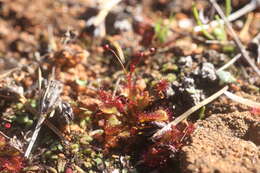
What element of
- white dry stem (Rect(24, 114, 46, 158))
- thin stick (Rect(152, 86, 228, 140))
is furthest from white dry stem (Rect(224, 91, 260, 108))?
white dry stem (Rect(24, 114, 46, 158))

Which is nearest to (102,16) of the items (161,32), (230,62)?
(161,32)

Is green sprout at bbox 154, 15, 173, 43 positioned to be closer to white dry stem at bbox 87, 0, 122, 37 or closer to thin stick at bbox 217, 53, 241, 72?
white dry stem at bbox 87, 0, 122, 37

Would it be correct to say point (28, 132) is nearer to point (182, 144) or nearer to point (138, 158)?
point (138, 158)

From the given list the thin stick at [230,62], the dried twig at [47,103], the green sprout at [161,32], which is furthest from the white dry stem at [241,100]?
the dried twig at [47,103]

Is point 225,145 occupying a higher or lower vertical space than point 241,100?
lower

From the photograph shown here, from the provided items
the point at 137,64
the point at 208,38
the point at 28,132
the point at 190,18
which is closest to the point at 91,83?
the point at 137,64

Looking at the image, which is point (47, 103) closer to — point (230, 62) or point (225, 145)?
point (225, 145)

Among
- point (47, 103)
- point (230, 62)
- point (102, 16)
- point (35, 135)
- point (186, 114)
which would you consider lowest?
point (186, 114)

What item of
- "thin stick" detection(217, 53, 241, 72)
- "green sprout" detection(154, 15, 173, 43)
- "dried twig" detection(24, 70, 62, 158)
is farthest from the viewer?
"green sprout" detection(154, 15, 173, 43)

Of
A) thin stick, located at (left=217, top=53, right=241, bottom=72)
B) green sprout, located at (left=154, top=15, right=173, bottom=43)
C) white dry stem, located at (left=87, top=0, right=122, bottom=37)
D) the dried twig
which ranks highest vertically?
white dry stem, located at (left=87, top=0, right=122, bottom=37)
